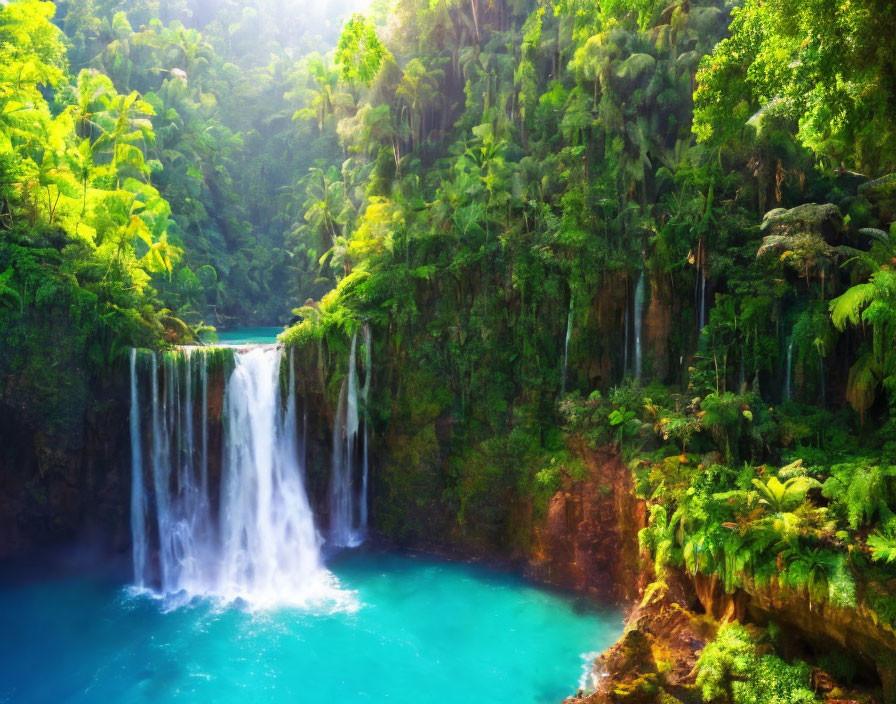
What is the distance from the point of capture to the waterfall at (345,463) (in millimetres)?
18016

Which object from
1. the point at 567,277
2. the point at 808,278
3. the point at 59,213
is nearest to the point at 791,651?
the point at 808,278

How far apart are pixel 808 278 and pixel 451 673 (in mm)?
11236

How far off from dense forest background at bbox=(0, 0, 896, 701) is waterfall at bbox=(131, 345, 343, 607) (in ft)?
5.41

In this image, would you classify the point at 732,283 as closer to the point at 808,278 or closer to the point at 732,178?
the point at 808,278

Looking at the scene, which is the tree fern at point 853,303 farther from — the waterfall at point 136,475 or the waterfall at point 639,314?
the waterfall at point 136,475

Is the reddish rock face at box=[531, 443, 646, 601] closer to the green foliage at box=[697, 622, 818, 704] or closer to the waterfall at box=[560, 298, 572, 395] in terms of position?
the waterfall at box=[560, 298, 572, 395]

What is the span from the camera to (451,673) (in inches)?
478

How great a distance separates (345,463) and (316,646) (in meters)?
6.00

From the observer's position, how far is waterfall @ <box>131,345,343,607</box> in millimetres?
17078

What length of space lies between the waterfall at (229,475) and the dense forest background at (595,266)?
1650mm

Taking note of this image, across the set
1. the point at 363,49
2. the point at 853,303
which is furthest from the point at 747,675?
the point at 363,49

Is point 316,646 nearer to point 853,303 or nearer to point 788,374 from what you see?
point 788,374

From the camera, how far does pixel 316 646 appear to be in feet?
42.8

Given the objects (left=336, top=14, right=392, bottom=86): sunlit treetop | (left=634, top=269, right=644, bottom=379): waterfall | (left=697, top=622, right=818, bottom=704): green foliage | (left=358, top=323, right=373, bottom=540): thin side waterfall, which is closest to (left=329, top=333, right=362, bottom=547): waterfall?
(left=358, top=323, right=373, bottom=540): thin side waterfall
